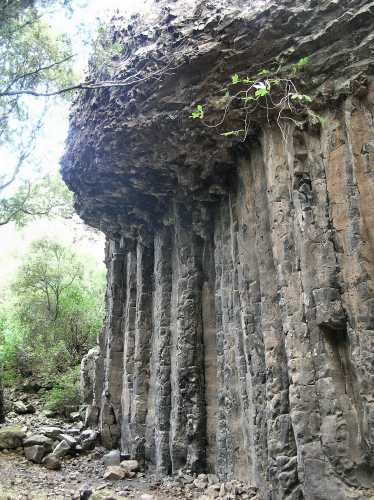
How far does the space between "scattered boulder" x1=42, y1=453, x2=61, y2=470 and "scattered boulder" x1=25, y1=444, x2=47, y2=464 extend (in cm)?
17

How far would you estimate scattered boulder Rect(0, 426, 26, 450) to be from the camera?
460 inches

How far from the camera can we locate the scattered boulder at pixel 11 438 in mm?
11680

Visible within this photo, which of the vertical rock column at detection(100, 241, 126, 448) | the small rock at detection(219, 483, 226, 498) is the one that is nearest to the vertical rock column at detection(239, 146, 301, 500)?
the small rock at detection(219, 483, 226, 498)

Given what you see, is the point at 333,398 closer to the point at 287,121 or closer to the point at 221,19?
the point at 287,121

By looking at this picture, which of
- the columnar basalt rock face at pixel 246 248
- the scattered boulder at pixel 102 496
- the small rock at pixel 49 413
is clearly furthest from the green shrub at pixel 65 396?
the scattered boulder at pixel 102 496

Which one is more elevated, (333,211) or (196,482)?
(333,211)

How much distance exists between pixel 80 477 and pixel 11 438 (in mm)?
2619

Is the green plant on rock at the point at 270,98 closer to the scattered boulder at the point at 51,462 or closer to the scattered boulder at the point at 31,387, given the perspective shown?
the scattered boulder at the point at 51,462

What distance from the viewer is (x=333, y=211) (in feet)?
21.0

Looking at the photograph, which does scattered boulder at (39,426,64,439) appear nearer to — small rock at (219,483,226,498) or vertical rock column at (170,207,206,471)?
vertical rock column at (170,207,206,471)

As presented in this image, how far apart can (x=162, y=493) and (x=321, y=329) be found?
4627 mm

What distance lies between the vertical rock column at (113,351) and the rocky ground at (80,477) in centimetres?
59

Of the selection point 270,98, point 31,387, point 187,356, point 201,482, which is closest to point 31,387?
point 31,387

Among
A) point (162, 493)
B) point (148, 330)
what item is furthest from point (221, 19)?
point (162, 493)
